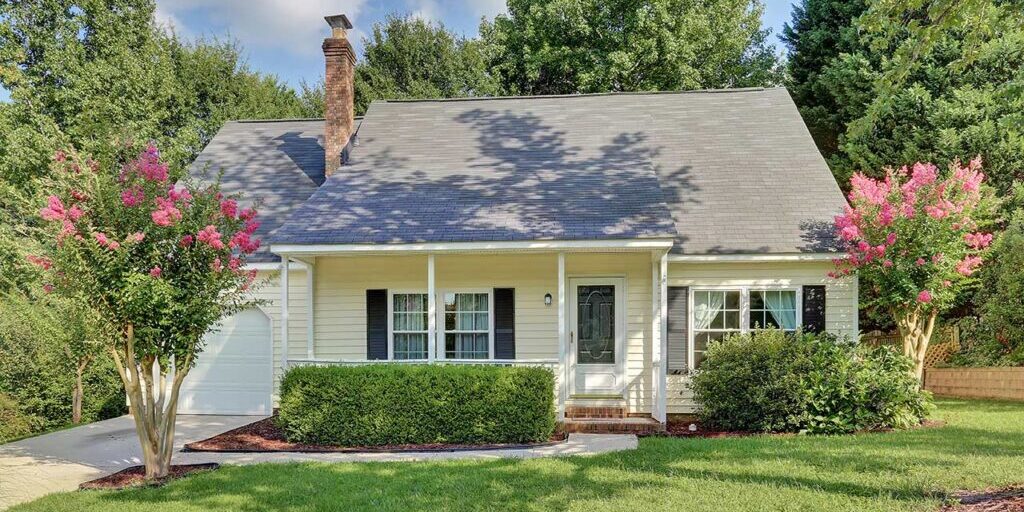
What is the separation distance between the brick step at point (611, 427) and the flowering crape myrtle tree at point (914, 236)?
12.3 feet

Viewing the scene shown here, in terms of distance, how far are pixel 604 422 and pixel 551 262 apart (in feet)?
9.06

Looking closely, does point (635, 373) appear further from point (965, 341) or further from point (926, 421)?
point (965, 341)

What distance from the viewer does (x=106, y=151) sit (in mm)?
6953

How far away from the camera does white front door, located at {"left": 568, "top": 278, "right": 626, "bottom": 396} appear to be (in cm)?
1105

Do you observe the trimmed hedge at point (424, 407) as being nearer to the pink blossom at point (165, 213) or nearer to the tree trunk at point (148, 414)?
the tree trunk at point (148, 414)

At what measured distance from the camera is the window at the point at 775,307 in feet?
35.7

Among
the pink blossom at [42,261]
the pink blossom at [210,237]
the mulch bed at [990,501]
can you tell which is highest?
the pink blossom at [210,237]

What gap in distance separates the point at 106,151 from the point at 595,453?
6166 mm

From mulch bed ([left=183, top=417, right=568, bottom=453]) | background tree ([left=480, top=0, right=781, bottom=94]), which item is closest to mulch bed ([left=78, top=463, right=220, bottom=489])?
mulch bed ([left=183, top=417, right=568, bottom=453])

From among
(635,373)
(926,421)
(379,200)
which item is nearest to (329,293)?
(379,200)

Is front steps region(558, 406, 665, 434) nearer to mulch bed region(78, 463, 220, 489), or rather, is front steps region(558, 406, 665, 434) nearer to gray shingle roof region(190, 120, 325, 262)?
mulch bed region(78, 463, 220, 489)

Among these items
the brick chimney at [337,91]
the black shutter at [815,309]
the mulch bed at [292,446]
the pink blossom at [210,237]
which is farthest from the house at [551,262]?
the pink blossom at [210,237]

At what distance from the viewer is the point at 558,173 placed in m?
11.6

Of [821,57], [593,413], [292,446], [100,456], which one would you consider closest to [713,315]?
[593,413]
